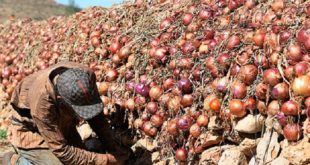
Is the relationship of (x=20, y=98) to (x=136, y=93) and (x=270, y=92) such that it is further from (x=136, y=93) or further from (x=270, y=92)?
(x=270, y=92)

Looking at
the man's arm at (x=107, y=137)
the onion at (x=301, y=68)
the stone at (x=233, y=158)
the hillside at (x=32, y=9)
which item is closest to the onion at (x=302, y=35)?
the onion at (x=301, y=68)

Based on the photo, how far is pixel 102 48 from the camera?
187 inches

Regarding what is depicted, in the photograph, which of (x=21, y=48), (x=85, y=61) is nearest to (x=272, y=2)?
(x=85, y=61)

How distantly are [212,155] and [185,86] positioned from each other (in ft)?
1.69

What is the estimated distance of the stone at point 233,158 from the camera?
3.20 meters

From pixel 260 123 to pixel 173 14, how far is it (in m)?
1.56

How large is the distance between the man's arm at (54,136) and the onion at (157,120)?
0.53 metres

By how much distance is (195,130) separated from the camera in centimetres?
345

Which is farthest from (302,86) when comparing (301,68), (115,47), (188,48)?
(115,47)

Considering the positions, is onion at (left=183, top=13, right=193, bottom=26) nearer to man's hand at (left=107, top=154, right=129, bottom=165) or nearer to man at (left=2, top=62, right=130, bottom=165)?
man at (left=2, top=62, right=130, bottom=165)

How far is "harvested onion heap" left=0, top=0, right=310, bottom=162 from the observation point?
303 centimetres

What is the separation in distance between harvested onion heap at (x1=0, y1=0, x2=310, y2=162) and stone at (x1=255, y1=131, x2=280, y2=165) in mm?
111

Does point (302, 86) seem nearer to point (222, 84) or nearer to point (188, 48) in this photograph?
point (222, 84)

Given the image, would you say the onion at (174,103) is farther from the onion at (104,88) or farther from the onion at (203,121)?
the onion at (104,88)
